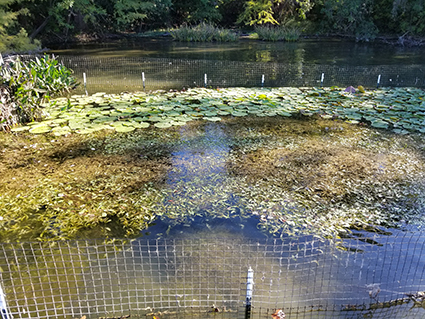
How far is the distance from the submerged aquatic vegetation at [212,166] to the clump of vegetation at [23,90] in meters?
0.33

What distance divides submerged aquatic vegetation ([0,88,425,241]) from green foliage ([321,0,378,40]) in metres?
16.1

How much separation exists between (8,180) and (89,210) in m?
1.47

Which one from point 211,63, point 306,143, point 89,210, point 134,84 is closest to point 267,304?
point 89,210

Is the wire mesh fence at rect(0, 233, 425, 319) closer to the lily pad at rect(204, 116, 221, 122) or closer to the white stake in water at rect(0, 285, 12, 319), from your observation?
the white stake in water at rect(0, 285, 12, 319)

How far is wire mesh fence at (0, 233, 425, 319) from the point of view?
2.76 metres

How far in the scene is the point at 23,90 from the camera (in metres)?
6.23

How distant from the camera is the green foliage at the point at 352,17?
21625 mm

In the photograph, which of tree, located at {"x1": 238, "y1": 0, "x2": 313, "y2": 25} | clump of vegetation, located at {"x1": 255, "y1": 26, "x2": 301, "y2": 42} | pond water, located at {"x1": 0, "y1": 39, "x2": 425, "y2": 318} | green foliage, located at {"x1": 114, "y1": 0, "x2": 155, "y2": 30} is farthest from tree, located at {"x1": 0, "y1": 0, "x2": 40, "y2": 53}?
tree, located at {"x1": 238, "y1": 0, "x2": 313, "y2": 25}

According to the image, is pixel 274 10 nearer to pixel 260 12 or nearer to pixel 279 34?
pixel 260 12

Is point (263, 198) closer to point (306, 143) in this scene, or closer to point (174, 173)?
point (174, 173)

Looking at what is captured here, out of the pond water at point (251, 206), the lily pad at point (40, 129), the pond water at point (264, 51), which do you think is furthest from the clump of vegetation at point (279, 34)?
the lily pad at point (40, 129)

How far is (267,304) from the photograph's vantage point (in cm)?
280

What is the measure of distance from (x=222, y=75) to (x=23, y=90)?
603 cm

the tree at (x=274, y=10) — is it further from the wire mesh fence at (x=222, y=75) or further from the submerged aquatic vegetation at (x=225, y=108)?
the submerged aquatic vegetation at (x=225, y=108)
